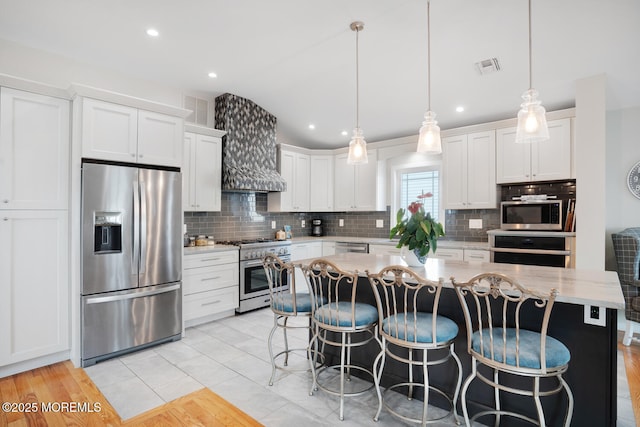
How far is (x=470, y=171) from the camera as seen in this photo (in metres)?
4.45

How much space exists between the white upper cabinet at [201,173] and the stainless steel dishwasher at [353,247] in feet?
6.71

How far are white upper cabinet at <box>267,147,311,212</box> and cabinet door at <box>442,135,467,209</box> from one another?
2.22 m

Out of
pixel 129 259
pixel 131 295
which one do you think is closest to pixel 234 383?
pixel 131 295

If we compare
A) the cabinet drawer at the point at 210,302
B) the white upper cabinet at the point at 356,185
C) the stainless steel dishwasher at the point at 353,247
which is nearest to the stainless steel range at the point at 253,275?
the cabinet drawer at the point at 210,302

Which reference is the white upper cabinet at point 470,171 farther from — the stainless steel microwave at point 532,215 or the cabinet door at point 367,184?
the cabinet door at point 367,184

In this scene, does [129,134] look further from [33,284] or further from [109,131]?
[33,284]

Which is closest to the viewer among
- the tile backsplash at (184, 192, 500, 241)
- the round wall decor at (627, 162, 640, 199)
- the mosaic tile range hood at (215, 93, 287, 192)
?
the round wall decor at (627, 162, 640, 199)

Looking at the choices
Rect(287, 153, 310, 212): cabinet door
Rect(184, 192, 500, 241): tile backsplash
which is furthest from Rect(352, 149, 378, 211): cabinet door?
Rect(287, 153, 310, 212): cabinet door

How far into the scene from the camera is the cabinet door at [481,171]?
14.1ft

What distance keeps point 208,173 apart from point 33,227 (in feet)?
6.31

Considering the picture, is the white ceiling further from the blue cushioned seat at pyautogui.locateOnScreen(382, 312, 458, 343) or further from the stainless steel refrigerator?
the blue cushioned seat at pyautogui.locateOnScreen(382, 312, 458, 343)

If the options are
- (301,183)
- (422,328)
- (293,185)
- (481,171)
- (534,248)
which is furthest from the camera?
(301,183)

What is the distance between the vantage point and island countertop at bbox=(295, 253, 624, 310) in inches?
63.7

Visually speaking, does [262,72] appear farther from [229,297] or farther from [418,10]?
[229,297]
